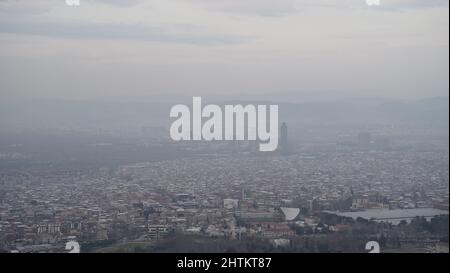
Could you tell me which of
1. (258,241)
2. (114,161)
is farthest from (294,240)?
(114,161)

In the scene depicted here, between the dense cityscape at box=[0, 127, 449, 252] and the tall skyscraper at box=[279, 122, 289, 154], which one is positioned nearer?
the dense cityscape at box=[0, 127, 449, 252]

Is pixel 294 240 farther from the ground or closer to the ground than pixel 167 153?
closer to the ground

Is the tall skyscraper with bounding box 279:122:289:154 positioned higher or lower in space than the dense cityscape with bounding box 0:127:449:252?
higher

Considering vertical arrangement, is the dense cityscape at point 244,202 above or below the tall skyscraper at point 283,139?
below

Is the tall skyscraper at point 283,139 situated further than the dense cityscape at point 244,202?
Yes

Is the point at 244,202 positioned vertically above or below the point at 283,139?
below

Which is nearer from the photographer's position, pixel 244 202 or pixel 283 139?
pixel 244 202
